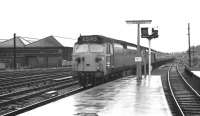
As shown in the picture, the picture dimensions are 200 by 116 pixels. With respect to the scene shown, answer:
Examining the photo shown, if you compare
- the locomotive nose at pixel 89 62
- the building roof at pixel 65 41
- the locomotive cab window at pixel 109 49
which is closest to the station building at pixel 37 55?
the building roof at pixel 65 41

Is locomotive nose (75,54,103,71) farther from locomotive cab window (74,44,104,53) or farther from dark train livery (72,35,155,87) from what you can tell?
locomotive cab window (74,44,104,53)

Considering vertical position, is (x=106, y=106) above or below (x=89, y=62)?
below

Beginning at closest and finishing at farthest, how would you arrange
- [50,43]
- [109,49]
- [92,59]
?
1. [92,59]
2. [109,49]
3. [50,43]

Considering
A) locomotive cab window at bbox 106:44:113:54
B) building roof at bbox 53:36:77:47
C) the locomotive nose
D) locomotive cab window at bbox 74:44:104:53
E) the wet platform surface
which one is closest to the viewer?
the wet platform surface

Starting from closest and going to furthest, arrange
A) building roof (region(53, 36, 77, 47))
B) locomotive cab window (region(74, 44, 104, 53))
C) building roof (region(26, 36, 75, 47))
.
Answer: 1. locomotive cab window (region(74, 44, 104, 53))
2. building roof (region(26, 36, 75, 47))
3. building roof (region(53, 36, 77, 47))

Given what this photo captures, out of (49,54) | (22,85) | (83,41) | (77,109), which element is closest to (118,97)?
(77,109)

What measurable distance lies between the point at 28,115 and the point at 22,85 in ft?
34.4

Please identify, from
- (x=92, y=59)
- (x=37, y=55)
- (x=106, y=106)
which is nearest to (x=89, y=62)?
(x=92, y=59)

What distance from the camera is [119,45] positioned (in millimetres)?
22922

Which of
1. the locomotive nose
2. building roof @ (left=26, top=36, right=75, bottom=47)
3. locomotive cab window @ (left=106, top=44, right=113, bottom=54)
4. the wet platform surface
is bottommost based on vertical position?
the wet platform surface

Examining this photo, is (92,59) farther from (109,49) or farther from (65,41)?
(65,41)

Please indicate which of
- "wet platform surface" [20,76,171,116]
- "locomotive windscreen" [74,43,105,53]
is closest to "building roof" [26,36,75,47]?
"locomotive windscreen" [74,43,105,53]

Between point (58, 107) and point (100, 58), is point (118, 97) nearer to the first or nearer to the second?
point (58, 107)

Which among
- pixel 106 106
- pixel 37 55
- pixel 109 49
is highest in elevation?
pixel 37 55
